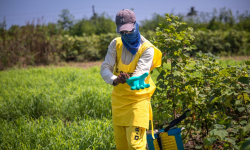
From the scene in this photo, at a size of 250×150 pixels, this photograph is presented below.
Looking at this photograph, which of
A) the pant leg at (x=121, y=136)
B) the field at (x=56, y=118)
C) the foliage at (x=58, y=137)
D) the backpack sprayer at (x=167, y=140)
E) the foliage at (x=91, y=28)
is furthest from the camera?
the foliage at (x=91, y=28)

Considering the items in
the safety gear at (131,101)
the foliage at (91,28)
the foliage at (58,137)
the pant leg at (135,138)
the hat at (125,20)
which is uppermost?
the foliage at (91,28)

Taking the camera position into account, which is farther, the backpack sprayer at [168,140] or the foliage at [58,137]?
the foliage at [58,137]

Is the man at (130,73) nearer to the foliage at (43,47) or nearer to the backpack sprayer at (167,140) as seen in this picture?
the backpack sprayer at (167,140)

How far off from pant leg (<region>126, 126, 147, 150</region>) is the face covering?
67 centimetres

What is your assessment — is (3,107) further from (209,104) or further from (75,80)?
(209,104)

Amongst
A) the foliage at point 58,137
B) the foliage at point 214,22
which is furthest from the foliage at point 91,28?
the foliage at point 58,137

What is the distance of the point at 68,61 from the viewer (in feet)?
38.9

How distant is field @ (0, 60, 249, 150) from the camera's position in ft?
8.80

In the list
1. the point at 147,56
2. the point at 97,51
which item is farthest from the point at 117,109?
the point at 97,51

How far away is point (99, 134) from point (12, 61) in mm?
8482

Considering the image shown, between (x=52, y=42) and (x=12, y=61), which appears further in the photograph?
(x=52, y=42)

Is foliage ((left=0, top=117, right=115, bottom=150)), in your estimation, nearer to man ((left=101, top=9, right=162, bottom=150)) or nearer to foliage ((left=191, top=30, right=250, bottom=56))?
man ((left=101, top=9, right=162, bottom=150))

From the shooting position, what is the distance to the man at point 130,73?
175cm

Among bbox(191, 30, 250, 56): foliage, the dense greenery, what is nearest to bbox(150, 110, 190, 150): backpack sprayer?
the dense greenery
